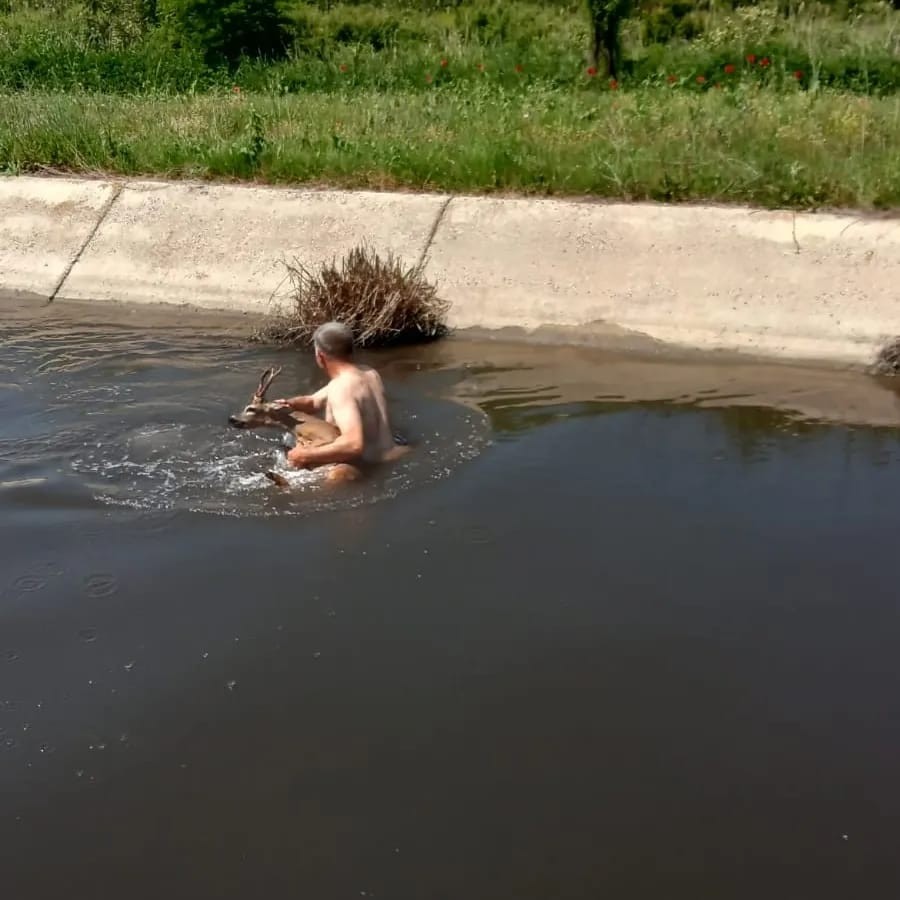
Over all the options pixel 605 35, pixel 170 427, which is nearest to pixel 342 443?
pixel 170 427

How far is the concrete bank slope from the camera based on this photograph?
929 cm

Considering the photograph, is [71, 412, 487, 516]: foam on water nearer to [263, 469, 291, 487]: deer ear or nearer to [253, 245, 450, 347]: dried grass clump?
[263, 469, 291, 487]: deer ear

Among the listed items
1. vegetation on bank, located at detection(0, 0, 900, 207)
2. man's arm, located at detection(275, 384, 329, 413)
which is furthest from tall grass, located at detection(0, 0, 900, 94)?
man's arm, located at detection(275, 384, 329, 413)

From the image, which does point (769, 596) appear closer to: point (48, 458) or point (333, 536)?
point (333, 536)

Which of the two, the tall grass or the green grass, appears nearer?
the green grass

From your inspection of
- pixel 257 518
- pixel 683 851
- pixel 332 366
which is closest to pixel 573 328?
pixel 332 366

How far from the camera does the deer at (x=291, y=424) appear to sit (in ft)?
22.3

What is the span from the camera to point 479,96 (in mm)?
13766

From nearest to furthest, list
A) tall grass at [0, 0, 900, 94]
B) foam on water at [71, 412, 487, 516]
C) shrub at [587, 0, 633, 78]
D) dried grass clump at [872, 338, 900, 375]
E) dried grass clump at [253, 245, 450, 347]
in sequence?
foam on water at [71, 412, 487, 516]
dried grass clump at [872, 338, 900, 375]
dried grass clump at [253, 245, 450, 347]
tall grass at [0, 0, 900, 94]
shrub at [587, 0, 633, 78]

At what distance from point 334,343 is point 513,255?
3525mm

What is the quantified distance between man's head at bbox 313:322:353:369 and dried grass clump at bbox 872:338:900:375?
12.1 ft

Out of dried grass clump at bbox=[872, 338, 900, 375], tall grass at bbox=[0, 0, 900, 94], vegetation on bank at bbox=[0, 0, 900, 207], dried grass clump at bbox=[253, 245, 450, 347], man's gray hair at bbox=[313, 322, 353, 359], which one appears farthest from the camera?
tall grass at bbox=[0, 0, 900, 94]

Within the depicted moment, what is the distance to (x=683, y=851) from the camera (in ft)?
12.7

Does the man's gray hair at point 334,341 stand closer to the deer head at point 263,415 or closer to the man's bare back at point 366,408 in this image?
the man's bare back at point 366,408
